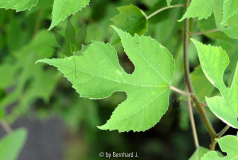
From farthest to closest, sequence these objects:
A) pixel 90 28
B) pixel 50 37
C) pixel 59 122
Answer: pixel 59 122 → pixel 90 28 → pixel 50 37

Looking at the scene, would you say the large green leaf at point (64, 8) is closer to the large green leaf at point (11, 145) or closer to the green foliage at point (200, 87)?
the green foliage at point (200, 87)

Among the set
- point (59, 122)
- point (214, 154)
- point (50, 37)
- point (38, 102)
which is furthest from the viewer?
point (59, 122)

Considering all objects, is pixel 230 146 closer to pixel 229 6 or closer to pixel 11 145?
pixel 229 6

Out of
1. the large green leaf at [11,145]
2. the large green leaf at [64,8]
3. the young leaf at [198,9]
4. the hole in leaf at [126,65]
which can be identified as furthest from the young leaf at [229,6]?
the hole in leaf at [126,65]

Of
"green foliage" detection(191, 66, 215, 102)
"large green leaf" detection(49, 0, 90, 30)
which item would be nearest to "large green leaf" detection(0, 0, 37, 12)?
"large green leaf" detection(49, 0, 90, 30)

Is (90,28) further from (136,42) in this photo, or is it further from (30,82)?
(136,42)

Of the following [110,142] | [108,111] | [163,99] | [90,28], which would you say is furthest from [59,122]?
[163,99]
